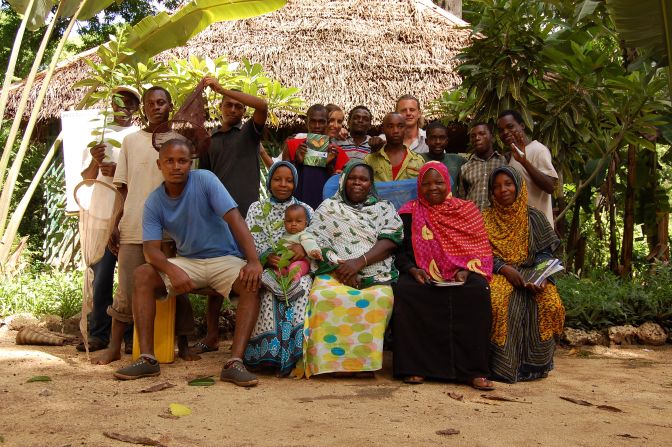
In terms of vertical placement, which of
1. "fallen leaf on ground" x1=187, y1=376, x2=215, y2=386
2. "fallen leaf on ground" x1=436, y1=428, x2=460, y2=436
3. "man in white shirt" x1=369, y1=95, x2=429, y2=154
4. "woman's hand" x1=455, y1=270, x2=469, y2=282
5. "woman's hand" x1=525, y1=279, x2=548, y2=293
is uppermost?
"man in white shirt" x1=369, y1=95, x2=429, y2=154

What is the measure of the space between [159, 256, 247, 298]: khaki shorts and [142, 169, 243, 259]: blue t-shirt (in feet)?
0.18

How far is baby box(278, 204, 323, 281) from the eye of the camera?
4.82 metres

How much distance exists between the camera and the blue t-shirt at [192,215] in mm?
4641

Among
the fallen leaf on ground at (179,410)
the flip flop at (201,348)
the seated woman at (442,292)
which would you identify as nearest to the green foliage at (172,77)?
the flip flop at (201,348)

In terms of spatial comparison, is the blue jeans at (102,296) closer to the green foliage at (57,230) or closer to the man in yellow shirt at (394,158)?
the man in yellow shirt at (394,158)

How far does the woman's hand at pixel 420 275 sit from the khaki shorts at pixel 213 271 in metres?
1.12

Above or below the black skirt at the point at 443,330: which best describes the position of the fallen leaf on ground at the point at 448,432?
below

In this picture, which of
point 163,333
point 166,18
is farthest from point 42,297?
point 166,18

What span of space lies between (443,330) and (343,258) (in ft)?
2.72

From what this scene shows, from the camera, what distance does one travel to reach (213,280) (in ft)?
15.6

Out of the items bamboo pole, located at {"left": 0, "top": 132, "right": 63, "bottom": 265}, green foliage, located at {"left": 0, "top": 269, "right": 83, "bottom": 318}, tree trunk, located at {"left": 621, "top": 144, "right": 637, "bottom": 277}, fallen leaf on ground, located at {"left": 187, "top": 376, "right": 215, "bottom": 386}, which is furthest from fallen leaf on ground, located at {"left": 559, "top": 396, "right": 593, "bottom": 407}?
green foliage, located at {"left": 0, "top": 269, "right": 83, "bottom": 318}

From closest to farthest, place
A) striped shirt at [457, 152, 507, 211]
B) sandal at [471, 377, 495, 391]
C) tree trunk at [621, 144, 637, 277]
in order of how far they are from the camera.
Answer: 1. sandal at [471, 377, 495, 391]
2. striped shirt at [457, 152, 507, 211]
3. tree trunk at [621, 144, 637, 277]

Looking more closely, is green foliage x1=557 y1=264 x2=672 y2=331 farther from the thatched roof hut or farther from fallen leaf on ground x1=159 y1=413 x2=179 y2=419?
fallen leaf on ground x1=159 y1=413 x2=179 y2=419

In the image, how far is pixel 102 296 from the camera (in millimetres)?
5473
